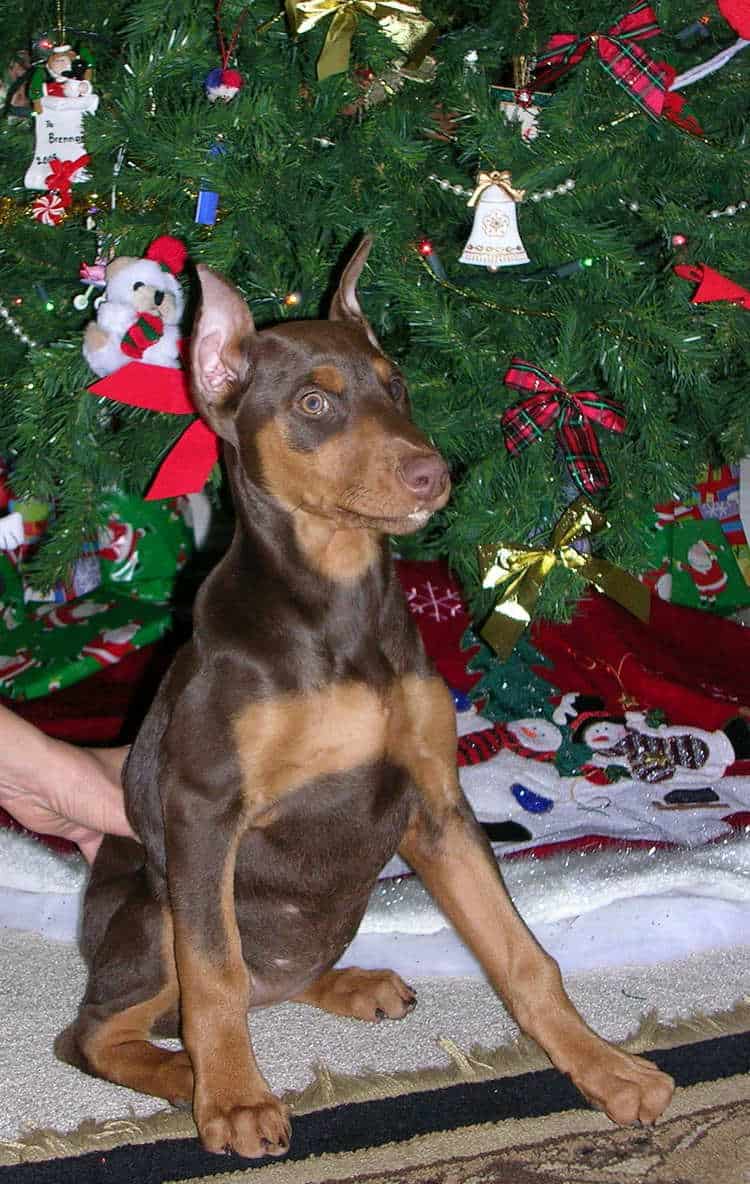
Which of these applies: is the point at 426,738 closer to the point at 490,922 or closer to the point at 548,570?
the point at 490,922

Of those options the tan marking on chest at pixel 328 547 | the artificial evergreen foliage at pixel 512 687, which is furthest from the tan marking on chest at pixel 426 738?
the artificial evergreen foliage at pixel 512 687

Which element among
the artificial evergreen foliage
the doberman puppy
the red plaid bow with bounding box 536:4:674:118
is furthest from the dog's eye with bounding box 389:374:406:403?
the artificial evergreen foliage

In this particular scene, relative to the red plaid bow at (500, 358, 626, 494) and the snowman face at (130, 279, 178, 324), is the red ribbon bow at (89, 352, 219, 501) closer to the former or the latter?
the snowman face at (130, 279, 178, 324)

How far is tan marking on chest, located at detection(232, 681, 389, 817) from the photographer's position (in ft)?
6.87

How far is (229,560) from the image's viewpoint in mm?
2268

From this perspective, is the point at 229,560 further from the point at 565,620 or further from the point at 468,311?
the point at 565,620

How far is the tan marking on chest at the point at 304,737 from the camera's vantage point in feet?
6.87

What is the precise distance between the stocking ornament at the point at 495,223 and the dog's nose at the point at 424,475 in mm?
889

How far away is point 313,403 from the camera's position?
2.21 m

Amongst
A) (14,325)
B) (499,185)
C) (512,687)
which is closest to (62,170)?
(14,325)

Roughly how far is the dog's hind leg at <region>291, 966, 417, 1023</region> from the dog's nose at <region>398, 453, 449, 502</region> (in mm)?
1128

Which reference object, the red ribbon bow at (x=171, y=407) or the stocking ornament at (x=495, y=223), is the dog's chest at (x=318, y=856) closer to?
the red ribbon bow at (x=171, y=407)

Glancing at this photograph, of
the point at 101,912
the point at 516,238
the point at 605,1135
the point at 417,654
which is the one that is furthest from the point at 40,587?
the point at 605,1135

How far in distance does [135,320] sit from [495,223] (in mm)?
828
